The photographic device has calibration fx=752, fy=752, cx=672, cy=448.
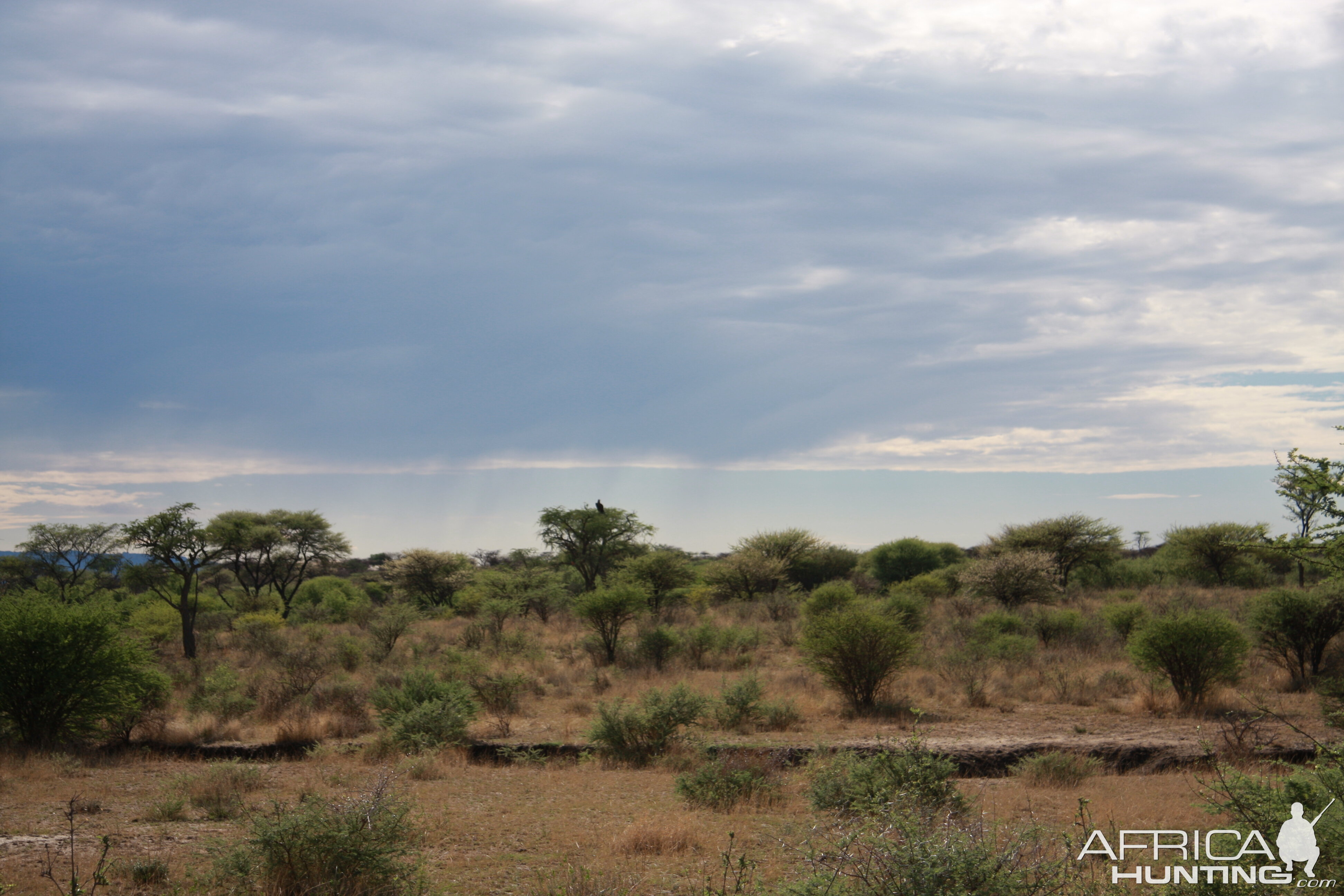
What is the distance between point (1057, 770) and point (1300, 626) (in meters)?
11.1

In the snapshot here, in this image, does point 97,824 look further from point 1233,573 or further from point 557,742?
point 1233,573

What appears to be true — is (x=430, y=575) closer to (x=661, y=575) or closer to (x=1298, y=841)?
(x=661, y=575)

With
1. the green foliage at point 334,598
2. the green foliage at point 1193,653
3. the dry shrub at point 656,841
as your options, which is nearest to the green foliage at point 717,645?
the green foliage at point 1193,653

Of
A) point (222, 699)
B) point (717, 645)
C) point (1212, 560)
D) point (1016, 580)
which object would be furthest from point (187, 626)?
point (1212, 560)

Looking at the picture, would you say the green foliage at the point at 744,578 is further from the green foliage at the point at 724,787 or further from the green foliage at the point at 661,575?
the green foliage at the point at 724,787

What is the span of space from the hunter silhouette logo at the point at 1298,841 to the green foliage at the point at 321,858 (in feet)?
19.1

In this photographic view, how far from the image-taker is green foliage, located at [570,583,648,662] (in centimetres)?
2312

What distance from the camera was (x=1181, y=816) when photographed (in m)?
8.43

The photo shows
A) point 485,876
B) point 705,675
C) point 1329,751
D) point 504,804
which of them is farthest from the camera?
point 705,675

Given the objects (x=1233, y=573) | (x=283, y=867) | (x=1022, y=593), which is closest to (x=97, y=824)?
(x=283, y=867)

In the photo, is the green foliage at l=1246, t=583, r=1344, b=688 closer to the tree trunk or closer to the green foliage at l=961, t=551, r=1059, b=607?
the green foliage at l=961, t=551, r=1059, b=607

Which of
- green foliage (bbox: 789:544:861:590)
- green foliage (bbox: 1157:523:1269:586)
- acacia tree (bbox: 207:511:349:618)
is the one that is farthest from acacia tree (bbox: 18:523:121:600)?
green foliage (bbox: 1157:523:1269:586)

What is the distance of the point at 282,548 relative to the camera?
4450 centimetres

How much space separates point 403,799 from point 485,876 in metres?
2.36
